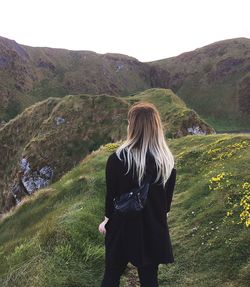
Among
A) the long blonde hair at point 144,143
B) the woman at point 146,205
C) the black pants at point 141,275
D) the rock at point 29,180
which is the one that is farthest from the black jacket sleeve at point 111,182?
the rock at point 29,180

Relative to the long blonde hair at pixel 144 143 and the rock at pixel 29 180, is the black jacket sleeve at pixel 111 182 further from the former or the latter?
the rock at pixel 29 180

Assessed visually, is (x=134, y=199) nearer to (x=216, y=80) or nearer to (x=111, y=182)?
(x=111, y=182)

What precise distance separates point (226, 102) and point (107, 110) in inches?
3960

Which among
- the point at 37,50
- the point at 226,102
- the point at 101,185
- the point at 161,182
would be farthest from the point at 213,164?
the point at 37,50

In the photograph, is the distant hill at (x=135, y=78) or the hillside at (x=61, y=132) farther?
the distant hill at (x=135, y=78)

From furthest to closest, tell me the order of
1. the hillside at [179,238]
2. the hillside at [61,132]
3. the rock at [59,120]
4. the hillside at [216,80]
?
the hillside at [216,80], the rock at [59,120], the hillside at [61,132], the hillside at [179,238]

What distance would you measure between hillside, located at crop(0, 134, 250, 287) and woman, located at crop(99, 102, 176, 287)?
2568 mm

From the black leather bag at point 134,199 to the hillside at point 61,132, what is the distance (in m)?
32.0

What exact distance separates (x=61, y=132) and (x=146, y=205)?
1869 inches

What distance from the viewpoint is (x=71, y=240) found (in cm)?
1034

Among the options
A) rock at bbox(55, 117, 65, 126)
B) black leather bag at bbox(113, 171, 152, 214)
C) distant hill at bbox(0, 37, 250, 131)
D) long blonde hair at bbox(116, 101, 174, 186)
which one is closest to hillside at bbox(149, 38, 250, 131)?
distant hill at bbox(0, 37, 250, 131)

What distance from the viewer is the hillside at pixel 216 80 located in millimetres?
140000

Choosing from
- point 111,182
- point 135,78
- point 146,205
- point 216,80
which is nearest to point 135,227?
point 146,205

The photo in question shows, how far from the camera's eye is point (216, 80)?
16162cm
